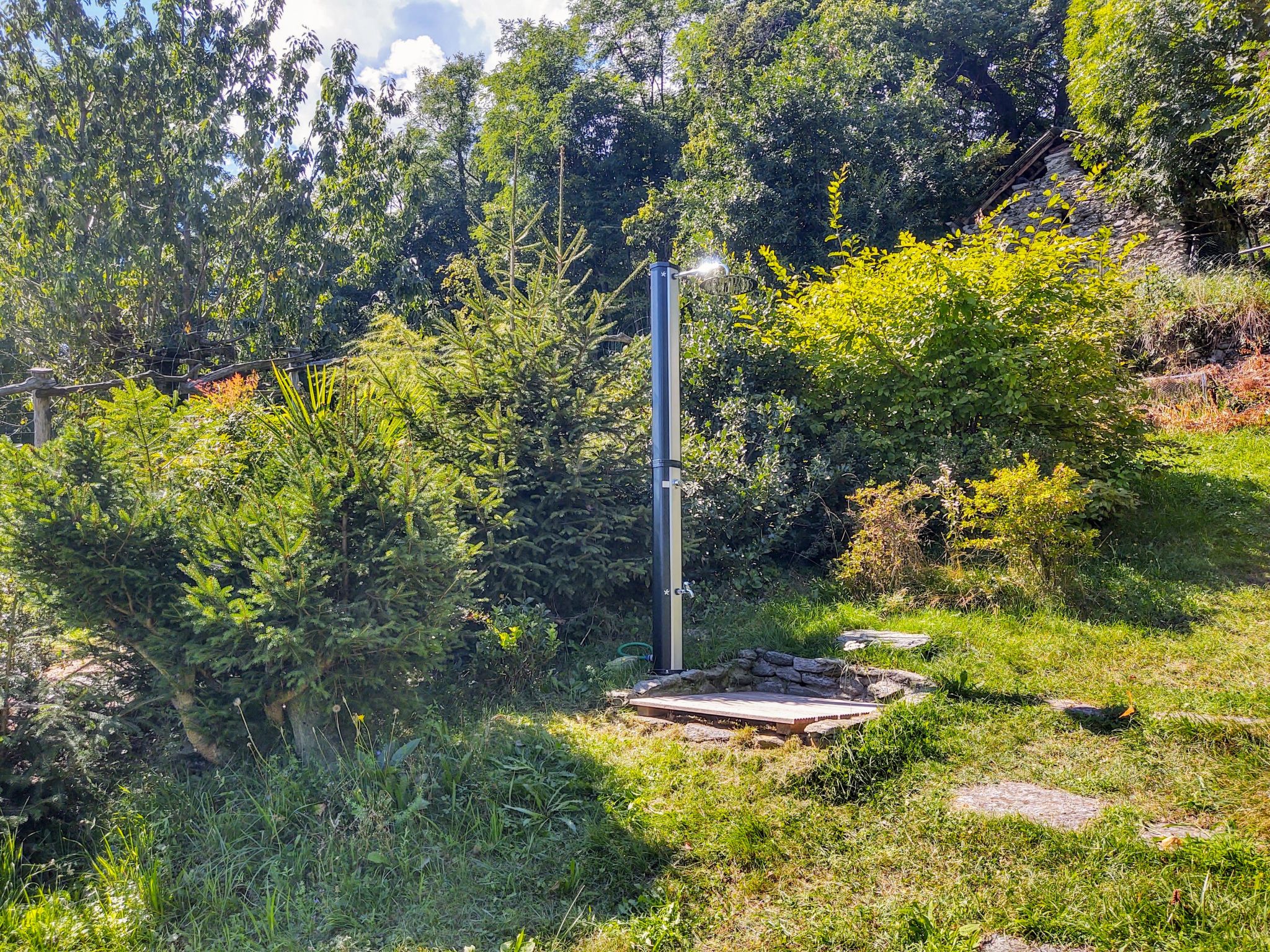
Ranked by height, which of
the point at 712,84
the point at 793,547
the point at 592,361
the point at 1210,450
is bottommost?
the point at 793,547

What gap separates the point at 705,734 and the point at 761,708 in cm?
38

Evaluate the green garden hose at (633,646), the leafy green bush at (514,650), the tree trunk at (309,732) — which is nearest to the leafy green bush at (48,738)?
the tree trunk at (309,732)

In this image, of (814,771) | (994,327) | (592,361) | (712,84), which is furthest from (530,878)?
(712,84)

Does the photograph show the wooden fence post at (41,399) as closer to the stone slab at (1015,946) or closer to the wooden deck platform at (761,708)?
the wooden deck platform at (761,708)

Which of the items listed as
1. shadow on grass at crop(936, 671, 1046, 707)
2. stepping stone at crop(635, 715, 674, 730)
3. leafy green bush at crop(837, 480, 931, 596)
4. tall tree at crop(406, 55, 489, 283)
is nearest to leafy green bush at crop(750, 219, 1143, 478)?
leafy green bush at crop(837, 480, 931, 596)

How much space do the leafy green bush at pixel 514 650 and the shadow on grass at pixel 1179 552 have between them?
3.34 meters

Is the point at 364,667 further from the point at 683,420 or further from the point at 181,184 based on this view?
the point at 181,184

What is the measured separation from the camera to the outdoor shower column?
463 centimetres

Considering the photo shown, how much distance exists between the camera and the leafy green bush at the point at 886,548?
18.0 ft

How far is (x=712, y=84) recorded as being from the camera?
2019 centimetres

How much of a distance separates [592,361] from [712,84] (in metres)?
17.3

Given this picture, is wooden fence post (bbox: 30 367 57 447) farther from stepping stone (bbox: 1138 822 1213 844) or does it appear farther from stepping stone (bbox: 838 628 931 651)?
stepping stone (bbox: 1138 822 1213 844)

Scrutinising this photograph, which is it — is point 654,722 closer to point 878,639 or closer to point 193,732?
point 878,639

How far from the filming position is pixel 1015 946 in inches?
82.3
